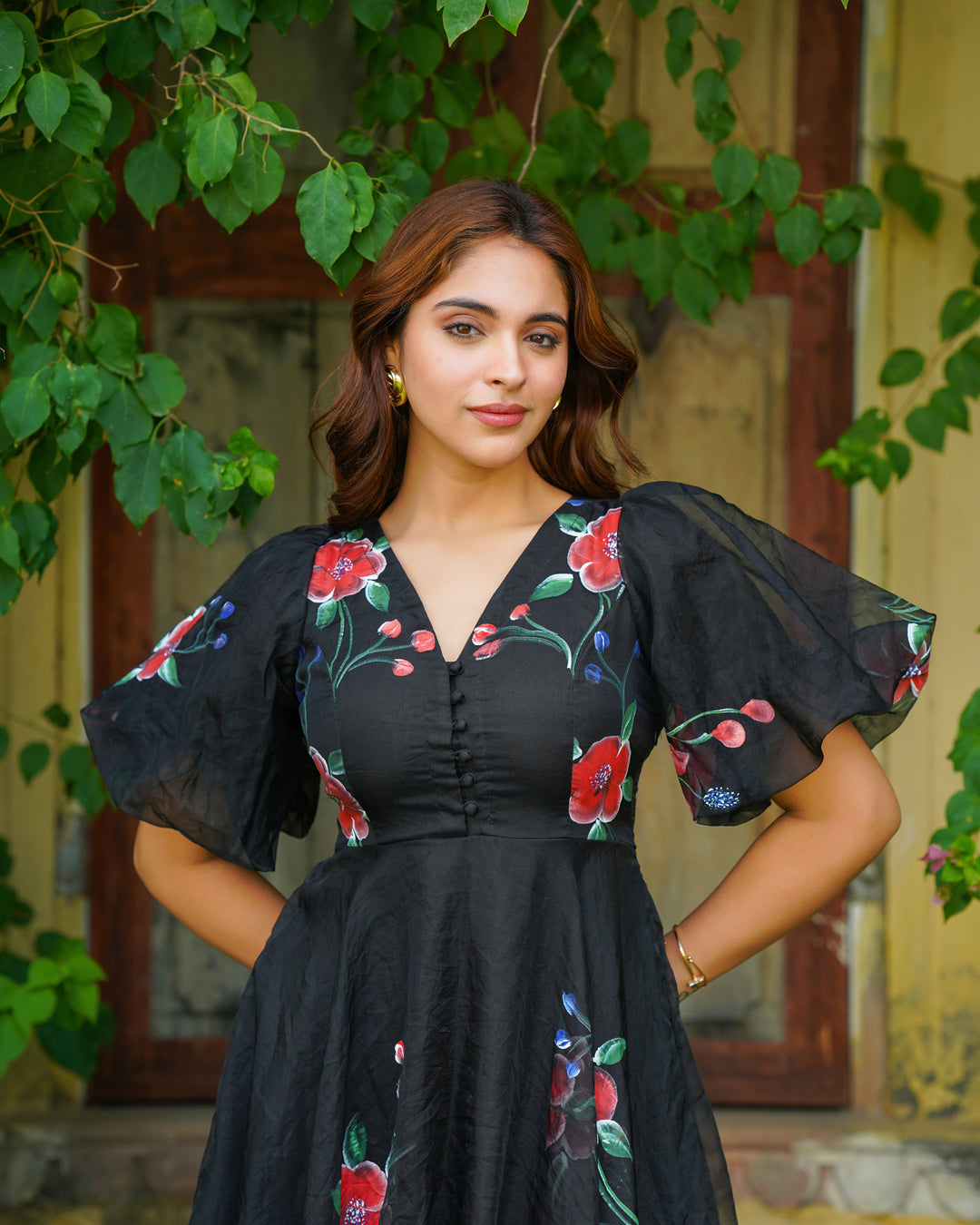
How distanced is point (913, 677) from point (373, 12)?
3.91ft

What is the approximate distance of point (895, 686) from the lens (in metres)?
1.46

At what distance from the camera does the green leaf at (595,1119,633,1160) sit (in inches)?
54.9

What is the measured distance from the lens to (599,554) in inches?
60.3

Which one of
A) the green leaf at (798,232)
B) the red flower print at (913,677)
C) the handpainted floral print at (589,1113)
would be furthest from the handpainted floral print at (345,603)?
the green leaf at (798,232)

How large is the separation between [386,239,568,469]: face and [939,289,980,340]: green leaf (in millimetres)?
1168

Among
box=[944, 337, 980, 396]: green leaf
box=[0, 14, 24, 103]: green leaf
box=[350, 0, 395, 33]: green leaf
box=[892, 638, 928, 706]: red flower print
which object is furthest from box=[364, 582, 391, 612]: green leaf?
box=[944, 337, 980, 396]: green leaf

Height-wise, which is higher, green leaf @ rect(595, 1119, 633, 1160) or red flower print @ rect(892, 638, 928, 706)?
red flower print @ rect(892, 638, 928, 706)

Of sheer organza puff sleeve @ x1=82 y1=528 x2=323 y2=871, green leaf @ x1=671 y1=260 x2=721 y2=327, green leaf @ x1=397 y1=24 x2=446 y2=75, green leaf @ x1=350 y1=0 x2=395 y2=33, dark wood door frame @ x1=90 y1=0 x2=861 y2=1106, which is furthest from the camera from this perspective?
dark wood door frame @ x1=90 y1=0 x2=861 y2=1106

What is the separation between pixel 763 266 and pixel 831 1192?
6.30 ft

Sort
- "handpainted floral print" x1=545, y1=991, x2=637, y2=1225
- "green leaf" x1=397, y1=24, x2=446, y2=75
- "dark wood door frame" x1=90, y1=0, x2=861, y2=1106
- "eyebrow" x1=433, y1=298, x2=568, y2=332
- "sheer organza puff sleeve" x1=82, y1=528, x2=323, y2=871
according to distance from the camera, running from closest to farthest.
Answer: "handpainted floral print" x1=545, y1=991, x2=637, y2=1225
"eyebrow" x1=433, y1=298, x2=568, y2=332
"sheer organza puff sleeve" x1=82, y1=528, x2=323, y2=871
"green leaf" x1=397, y1=24, x2=446, y2=75
"dark wood door frame" x1=90, y1=0, x2=861, y2=1106

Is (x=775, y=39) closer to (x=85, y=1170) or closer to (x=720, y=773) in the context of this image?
(x=720, y=773)

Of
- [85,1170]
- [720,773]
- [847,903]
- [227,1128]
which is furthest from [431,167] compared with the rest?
[85,1170]

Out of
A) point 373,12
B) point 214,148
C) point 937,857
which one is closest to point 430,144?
point 373,12

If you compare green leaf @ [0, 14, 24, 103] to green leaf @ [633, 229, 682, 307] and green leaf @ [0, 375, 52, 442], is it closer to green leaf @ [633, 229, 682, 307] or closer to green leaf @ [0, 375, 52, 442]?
green leaf @ [0, 375, 52, 442]
